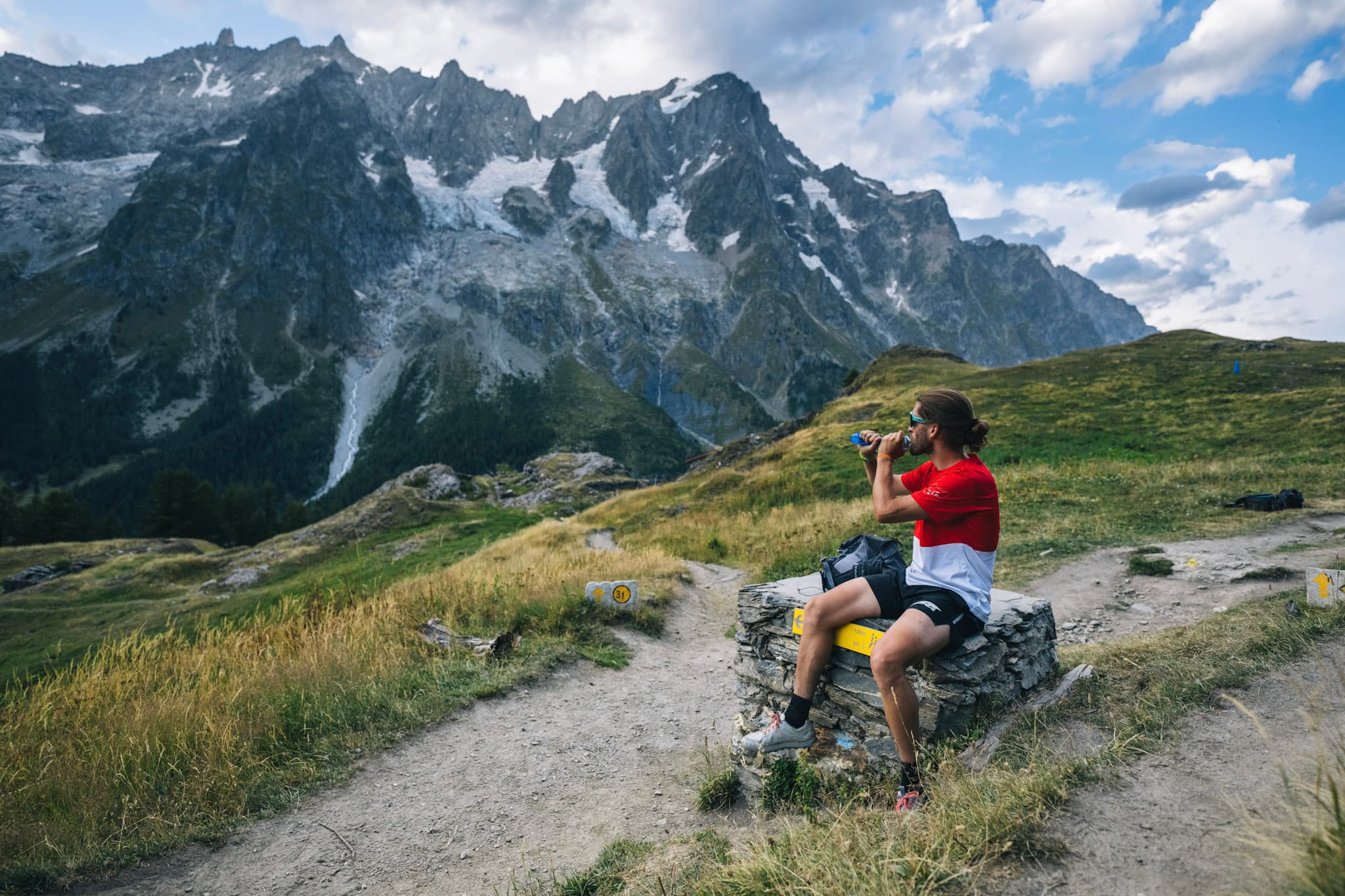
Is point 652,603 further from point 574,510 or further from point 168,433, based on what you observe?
point 168,433

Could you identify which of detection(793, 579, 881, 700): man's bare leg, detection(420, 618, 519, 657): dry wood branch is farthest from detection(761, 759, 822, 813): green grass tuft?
detection(420, 618, 519, 657): dry wood branch

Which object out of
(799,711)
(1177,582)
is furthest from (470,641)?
(1177,582)

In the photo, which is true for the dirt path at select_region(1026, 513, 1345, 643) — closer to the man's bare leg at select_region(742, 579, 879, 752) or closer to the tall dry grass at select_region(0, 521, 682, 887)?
the man's bare leg at select_region(742, 579, 879, 752)

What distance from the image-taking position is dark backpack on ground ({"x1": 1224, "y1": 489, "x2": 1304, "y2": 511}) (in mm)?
14703

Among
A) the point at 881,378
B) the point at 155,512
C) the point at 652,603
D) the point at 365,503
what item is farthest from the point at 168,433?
the point at 652,603

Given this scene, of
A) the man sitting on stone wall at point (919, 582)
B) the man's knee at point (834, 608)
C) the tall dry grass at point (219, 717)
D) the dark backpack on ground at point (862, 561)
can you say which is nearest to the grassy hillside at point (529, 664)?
the tall dry grass at point (219, 717)

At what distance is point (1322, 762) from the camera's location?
2658 millimetres

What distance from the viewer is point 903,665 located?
4.52m

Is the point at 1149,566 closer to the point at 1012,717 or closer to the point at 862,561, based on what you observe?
the point at 1012,717

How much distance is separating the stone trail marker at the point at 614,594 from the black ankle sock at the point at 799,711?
690 cm

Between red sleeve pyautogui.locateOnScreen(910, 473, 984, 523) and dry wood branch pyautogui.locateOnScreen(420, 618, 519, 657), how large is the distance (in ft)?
23.7

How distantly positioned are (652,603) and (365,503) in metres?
40.4

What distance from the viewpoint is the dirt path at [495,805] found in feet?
16.5

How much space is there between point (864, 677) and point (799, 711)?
2.13 feet
